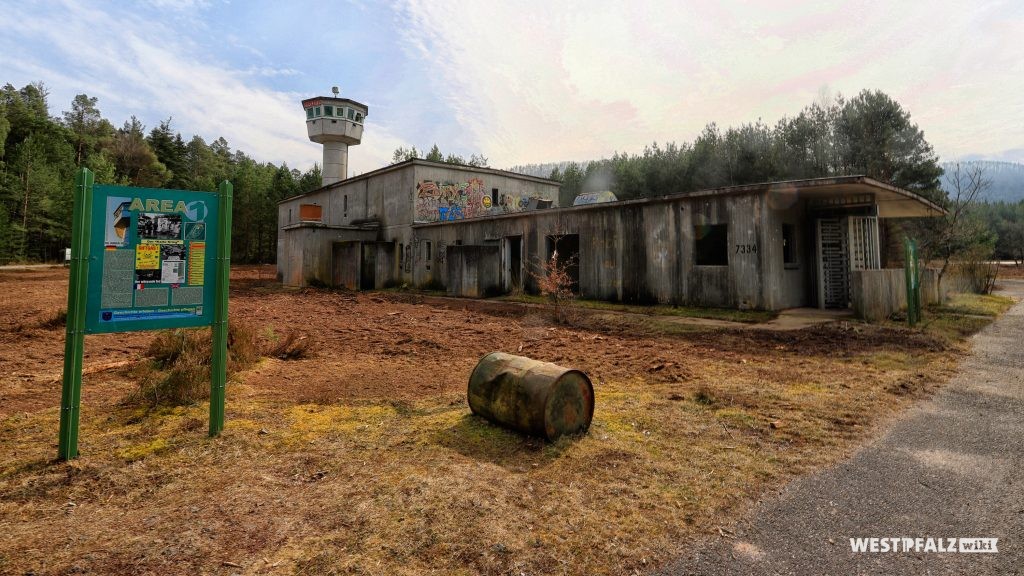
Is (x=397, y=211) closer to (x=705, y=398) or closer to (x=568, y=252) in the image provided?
(x=568, y=252)

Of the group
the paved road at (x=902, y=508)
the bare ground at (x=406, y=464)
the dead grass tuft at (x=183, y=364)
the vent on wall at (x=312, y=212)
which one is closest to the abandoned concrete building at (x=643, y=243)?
the bare ground at (x=406, y=464)

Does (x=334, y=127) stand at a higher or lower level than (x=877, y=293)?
higher

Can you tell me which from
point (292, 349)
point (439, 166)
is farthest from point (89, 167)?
point (292, 349)

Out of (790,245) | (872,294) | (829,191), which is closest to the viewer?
(872,294)

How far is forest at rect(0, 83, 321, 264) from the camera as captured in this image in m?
37.7

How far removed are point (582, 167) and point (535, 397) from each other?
52551 millimetres

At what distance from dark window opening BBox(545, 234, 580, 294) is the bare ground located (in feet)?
31.7

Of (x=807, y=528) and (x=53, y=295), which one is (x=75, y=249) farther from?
(x=53, y=295)

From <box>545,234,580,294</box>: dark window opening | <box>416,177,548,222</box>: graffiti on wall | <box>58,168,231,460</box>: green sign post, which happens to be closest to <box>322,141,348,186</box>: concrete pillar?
<box>416,177,548,222</box>: graffiti on wall

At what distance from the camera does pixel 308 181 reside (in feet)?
176

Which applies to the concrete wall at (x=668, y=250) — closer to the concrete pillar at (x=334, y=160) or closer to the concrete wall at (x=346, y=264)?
the concrete wall at (x=346, y=264)

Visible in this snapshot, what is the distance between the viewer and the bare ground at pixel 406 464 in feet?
8.11

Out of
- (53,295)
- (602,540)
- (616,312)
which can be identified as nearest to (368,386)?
(602,540)

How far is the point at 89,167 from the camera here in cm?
4662
